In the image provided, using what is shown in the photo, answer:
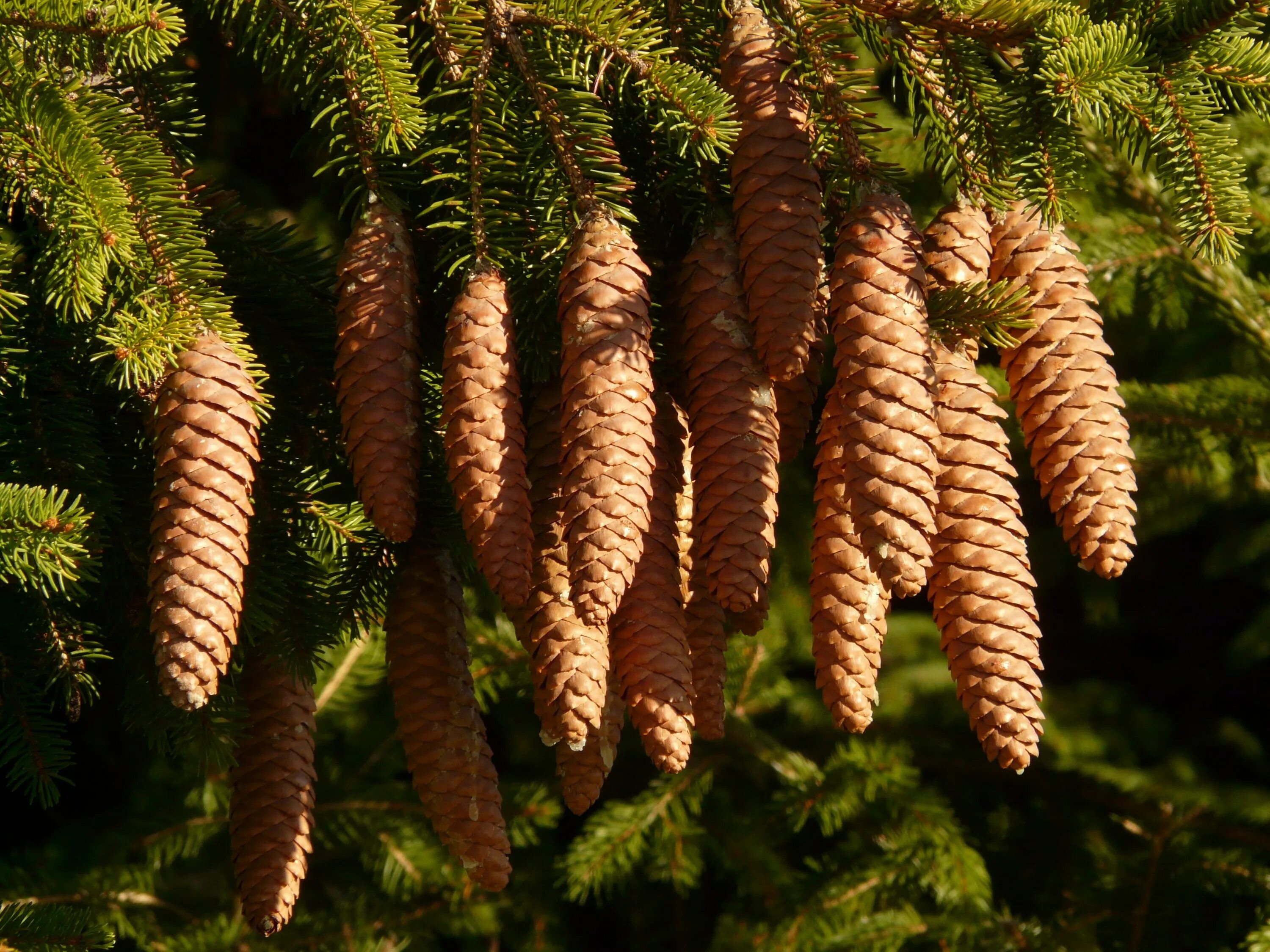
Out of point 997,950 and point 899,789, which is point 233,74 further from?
point 997,950

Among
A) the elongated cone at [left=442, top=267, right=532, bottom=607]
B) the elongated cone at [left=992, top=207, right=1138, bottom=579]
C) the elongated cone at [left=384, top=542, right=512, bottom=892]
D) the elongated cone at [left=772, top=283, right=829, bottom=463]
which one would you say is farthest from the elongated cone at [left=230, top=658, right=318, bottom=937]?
the elongated cone at [left=992, top=207, right=1138, bottom=579]

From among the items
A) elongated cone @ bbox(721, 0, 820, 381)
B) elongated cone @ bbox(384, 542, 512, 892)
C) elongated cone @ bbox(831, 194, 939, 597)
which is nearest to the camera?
elongated cone @ bbox(831, 194, 939, 597)

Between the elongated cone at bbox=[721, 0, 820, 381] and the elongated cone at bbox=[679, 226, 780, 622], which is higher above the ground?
the elongated cone at bbox=[721, 0, 820, 381]

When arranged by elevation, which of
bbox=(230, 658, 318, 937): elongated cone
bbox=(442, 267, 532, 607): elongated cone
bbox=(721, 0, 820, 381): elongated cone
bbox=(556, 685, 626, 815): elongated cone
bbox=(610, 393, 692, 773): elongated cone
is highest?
bbox=(721, 0, 820, 381): elongated cone

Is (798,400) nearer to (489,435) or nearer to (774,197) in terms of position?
(774,197)

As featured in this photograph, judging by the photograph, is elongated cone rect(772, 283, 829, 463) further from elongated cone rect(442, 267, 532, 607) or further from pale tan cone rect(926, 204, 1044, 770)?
elongated cone rect(442, 267, 532, 607)

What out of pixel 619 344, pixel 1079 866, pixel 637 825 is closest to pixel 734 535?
pixel 619 344
